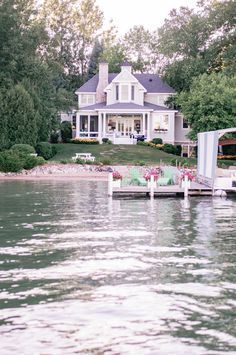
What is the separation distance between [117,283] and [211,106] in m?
42.2

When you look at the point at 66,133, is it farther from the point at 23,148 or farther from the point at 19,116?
the point at 23,148

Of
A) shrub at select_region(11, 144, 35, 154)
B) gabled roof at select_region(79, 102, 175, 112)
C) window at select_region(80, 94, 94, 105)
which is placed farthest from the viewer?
window at select_region(80, 94, 94, 105)

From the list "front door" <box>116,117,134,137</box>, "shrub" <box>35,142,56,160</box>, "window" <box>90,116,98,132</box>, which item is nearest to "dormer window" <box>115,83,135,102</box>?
"front door" <box>116,117,134,137</box>

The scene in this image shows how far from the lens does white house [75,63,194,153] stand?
65.9 meters

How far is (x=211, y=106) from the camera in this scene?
53.2m

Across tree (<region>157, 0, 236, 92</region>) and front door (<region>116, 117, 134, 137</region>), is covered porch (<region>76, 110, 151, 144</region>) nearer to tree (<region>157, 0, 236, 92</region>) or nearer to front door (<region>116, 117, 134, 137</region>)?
front door (<region>116, 117, 134, 137</region>)

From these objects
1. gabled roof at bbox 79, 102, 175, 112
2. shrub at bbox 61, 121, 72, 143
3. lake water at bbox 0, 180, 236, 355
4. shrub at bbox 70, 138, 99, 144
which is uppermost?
gabled roof at bbox 79, 102, 175, 112

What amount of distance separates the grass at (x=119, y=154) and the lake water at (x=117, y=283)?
30064 mm

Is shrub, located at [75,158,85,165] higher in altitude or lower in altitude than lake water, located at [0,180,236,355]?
higher

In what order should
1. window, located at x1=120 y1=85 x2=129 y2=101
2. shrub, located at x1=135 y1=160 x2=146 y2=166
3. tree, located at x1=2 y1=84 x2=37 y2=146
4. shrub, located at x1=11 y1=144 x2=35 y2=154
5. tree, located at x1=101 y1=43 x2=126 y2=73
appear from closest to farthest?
shrub, located at x1=11 y1=144 x2=35 y2=154 → shrub, located at x1=135 y1=160 x2=146 y2=166 → tree, located at x1=2 y1=84 x2=37 y2=146 → window, located at x1=120 y1=85 x2=129 y2=101 → tree, located at x1=101 y1=43 x2=126 y2=73

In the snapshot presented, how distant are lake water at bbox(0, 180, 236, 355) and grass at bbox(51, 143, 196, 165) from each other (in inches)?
1184

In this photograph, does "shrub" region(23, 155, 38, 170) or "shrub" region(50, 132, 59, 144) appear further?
"shrub" region(50, 132, 59, 144)

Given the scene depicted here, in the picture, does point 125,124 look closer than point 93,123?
Yes

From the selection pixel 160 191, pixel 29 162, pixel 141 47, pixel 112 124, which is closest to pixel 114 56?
pixel 141 47
